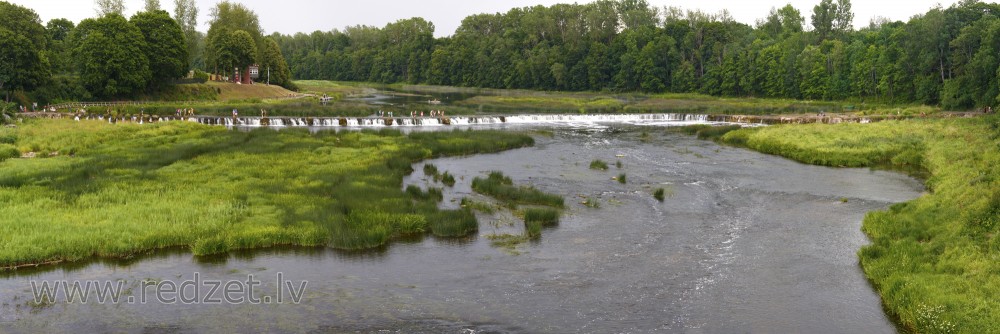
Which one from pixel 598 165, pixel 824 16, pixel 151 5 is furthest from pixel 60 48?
pixel 824 16

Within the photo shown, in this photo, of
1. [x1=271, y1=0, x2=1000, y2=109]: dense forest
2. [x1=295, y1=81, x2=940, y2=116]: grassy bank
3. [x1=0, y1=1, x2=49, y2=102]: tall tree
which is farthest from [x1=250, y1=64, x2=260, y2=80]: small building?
[x1=271, y1=0, x2=1000, y2=109]: dense forest

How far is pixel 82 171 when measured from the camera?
119 feet

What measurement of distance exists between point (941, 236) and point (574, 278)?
43.4ft

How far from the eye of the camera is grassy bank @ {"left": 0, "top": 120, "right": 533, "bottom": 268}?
25156 mm

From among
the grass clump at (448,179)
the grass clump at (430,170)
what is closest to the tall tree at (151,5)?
the grass clump at (430,170)

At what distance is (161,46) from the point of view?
103062mm

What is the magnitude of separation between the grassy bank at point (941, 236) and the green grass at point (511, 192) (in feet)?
45.5

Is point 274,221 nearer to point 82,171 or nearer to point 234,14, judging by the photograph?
point 82,171

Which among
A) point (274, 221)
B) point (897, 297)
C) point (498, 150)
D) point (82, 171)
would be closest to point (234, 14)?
point (498, 150)

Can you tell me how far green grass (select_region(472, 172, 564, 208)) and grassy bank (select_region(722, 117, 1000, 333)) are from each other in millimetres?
13867

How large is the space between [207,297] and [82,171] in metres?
20.6

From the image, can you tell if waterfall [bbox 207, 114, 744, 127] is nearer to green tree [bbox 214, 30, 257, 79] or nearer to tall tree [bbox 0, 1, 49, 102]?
tall tree [bbox 0, 1, 49, 102]

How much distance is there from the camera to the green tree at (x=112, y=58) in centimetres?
9500

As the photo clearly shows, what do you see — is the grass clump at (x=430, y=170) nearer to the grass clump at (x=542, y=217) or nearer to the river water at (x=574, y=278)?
the river water at (x=574, y=278)
